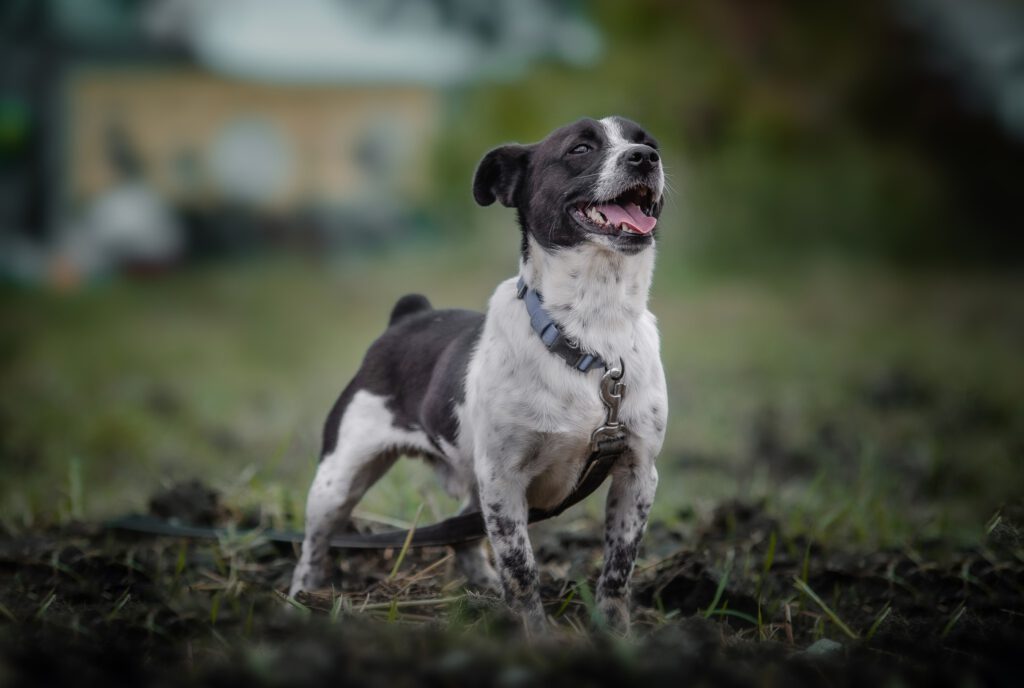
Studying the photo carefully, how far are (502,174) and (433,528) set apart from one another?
3.95ft

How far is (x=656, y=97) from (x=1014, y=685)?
1105cm

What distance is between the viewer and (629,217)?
10.3 feet

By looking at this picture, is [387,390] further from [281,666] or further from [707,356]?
[707,356]

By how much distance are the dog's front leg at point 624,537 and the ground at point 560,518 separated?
0.30 ft

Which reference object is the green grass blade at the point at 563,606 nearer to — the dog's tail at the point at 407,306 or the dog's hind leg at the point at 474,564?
the dog's hind leg at the point at 474,564

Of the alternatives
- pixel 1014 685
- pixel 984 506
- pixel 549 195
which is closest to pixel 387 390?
pixel 549 195

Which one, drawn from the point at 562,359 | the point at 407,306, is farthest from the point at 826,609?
the point at 407,306

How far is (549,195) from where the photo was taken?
323 cm

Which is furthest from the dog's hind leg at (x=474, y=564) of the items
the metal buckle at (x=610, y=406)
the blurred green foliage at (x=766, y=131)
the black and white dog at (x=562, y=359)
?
the blurred green foliage at (x=766, y=131)

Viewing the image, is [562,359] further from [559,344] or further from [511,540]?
[511,540]

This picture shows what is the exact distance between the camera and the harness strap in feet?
10.3

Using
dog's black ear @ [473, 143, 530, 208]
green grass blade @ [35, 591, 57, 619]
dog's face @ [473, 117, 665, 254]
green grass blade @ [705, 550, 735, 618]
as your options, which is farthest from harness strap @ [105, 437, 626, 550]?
dog's black ear @ [473, 143, 530, 208]

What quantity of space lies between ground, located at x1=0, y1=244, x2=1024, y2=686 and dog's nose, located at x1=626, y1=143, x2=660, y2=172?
1.86 feet

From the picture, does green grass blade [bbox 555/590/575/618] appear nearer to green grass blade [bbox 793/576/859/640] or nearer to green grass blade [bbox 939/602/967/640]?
green grass blade [bbox 793/576/859/640]
